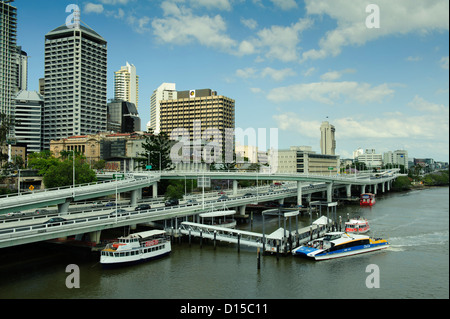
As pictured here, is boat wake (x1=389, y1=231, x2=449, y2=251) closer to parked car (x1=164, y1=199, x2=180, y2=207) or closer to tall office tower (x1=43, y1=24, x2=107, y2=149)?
parked car (x1=164, y1=199, x2=180, y2=207)

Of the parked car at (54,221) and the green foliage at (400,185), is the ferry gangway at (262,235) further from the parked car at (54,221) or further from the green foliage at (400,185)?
the green foliage at (400,185)

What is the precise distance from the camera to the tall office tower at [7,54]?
190 meters

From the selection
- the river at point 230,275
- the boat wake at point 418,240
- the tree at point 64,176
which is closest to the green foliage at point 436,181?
the boat wake at point 418,240

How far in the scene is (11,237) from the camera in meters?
36.0

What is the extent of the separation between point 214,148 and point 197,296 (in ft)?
438

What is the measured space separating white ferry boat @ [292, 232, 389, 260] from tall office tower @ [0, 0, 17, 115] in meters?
194

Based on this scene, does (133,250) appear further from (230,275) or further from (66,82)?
(66,82)

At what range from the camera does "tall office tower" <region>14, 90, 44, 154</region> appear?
18525 centimetres

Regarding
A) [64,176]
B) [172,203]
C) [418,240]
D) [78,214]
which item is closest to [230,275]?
[78,214]

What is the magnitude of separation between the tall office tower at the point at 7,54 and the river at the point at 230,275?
577 ft

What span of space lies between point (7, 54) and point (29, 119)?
39482mm

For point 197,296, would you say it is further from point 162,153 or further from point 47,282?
point 162,153
